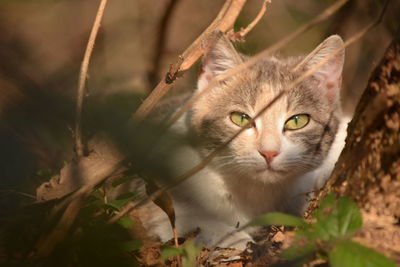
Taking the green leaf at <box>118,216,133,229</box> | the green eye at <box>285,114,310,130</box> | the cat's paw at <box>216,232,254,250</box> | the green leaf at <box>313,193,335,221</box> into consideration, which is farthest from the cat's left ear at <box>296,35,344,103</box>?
the green leaf at <box>118,216,133,229</box>

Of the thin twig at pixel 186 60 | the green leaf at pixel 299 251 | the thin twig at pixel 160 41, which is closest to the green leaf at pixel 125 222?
the thin twig at pixel 186 60

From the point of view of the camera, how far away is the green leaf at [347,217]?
1226 mm

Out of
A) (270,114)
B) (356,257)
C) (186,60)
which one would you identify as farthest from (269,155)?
(356,257)

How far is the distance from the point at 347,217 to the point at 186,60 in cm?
97

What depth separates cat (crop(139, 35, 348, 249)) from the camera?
2.11m

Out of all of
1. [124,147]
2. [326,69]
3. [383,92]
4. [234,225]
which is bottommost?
[124,147]

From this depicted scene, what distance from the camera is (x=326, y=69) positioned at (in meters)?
2.31

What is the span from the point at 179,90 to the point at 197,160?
1871 millimetres

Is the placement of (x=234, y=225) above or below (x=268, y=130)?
below

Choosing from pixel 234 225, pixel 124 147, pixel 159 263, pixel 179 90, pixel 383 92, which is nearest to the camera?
pixel 124 147

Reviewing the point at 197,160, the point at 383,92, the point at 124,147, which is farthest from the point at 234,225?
the point at 124,147

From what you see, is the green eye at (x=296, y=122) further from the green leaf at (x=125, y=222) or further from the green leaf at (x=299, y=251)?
the green leaf at (x=299, y=251)

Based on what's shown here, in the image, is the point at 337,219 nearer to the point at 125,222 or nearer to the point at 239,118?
the point at 125,222

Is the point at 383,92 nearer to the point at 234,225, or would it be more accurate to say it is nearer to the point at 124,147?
the point at 124,147
